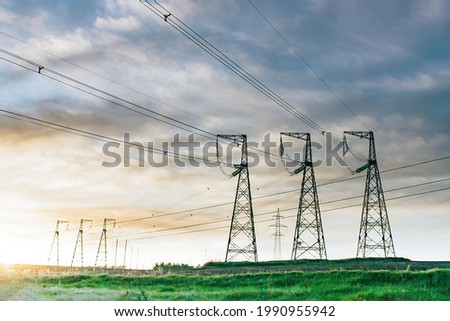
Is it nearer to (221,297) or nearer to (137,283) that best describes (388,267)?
(221,297)

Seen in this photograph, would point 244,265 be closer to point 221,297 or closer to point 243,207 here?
point 243,207

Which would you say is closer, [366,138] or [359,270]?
[359,270]

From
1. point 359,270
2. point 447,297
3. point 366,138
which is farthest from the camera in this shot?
point 366,138
